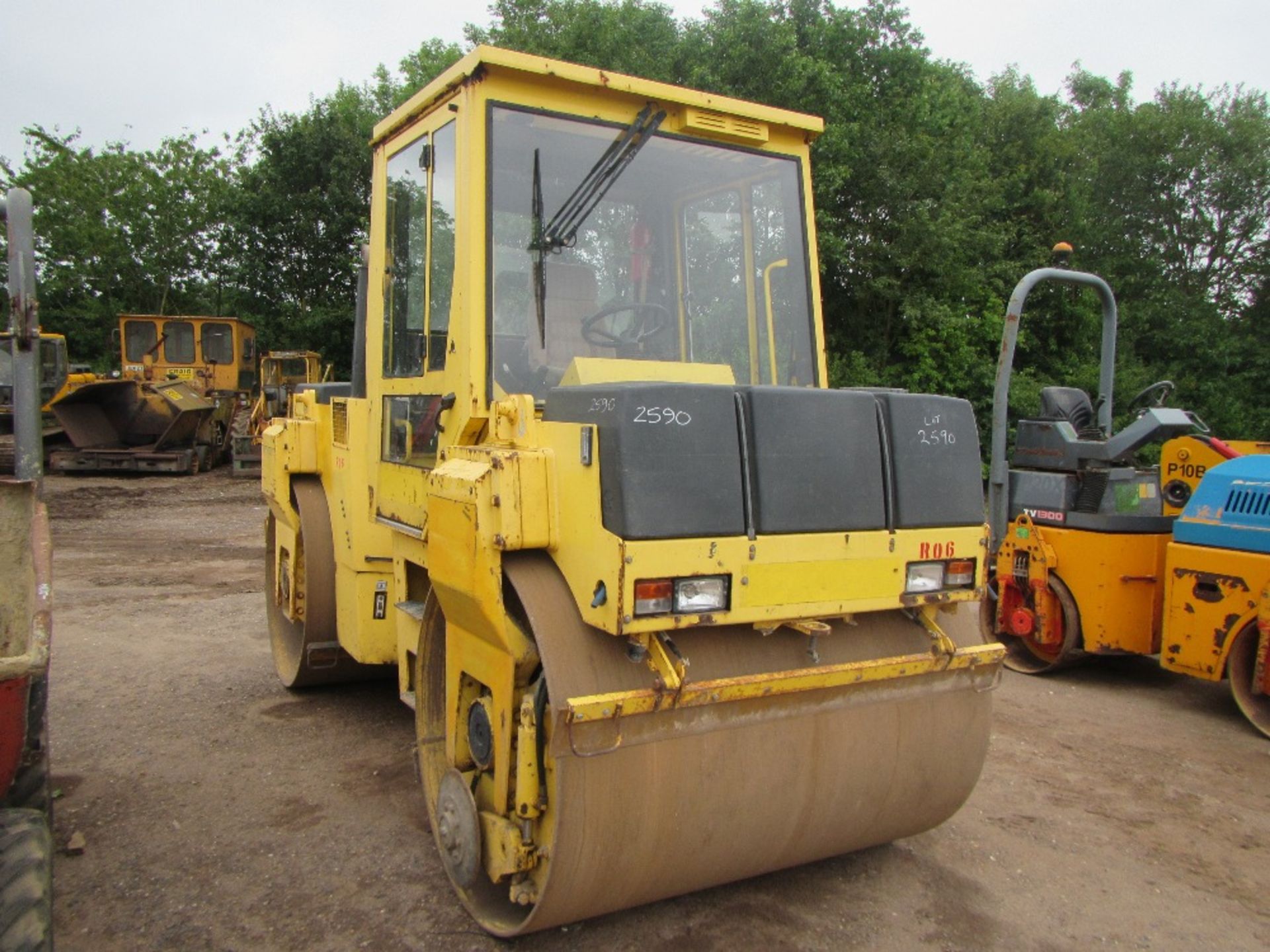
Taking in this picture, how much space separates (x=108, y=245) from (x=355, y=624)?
89.1 feet

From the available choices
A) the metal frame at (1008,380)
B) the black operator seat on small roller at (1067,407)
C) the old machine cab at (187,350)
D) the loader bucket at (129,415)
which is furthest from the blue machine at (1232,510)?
the old machine cab at (187,350)

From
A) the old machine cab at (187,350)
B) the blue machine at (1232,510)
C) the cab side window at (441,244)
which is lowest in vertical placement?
the blue machine at (1232,510)

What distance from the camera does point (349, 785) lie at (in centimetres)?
438

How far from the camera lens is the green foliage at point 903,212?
51.5 feet

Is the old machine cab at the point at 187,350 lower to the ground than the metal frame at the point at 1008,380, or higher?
higher

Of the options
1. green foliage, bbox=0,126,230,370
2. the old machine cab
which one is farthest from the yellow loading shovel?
green foliage, bbox=0,126,230,370

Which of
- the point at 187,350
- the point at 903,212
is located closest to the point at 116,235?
the point at 187,350

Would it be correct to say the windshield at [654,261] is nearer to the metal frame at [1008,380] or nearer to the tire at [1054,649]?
the metal frame at [1008,380]

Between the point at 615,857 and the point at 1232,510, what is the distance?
4.12m

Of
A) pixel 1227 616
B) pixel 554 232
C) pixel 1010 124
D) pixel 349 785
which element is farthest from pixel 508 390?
pixel 1010 124

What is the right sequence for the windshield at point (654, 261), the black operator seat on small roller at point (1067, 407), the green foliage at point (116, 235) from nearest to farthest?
the windshield at point (654, 261) < the black operator seat on small roller at point (1067, 407) < the green foliage at point (116, 235)

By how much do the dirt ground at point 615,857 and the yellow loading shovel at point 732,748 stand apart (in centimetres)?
28

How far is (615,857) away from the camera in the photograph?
2719 mm

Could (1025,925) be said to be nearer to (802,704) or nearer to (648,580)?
(802,704)
